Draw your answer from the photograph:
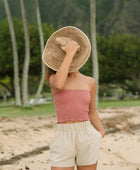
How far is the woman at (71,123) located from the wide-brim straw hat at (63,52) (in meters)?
0.05

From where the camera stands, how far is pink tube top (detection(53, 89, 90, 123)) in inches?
85.2

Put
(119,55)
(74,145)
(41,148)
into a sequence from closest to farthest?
1. (74,145)
2. (41,148)
3. (119,55)

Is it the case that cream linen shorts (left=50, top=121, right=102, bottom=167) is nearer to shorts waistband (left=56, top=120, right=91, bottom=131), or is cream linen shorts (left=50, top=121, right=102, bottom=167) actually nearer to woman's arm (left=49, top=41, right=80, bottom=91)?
shorts waistband (left=56, top=120, right=91, bottom=131)

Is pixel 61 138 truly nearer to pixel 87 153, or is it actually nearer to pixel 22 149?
pixel 87 153

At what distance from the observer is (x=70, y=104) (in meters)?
2.17

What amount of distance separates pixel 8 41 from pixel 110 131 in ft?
61.4

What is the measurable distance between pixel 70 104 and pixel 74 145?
32 cm

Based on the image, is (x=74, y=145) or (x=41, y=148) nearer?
(x=74, y=145)

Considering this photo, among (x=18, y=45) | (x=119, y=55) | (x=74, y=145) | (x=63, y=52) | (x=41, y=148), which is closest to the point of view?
(x=74, y=145)

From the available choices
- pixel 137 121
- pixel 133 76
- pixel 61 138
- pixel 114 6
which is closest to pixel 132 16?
pixel 114 6

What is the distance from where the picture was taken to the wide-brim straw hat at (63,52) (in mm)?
2283

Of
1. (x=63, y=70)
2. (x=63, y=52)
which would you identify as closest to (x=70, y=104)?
(x=63, y=70)

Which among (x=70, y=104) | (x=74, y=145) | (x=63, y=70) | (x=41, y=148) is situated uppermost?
(x=63, y=70)

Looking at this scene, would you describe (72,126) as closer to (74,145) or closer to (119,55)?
(74,145)
